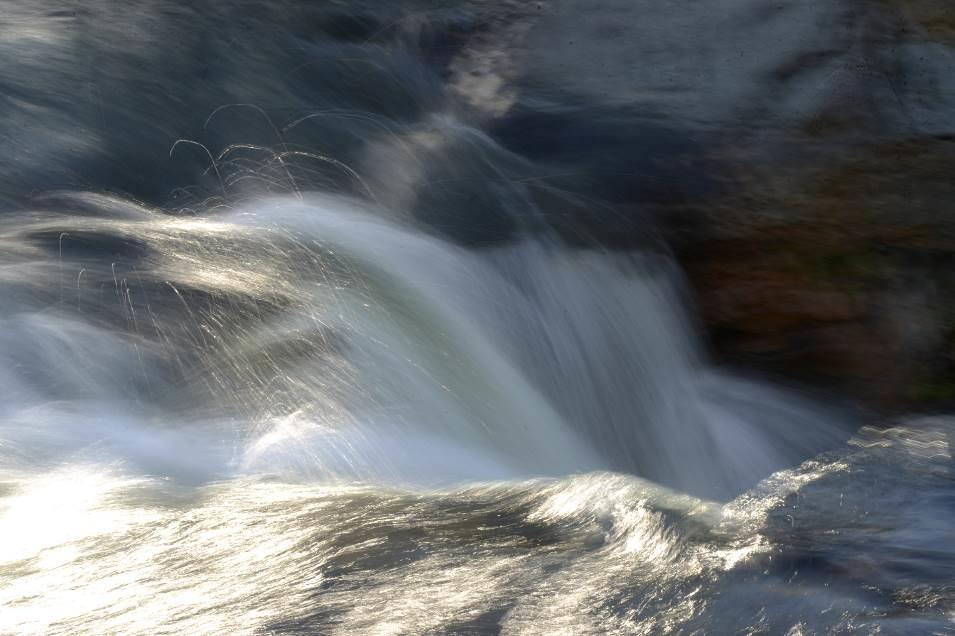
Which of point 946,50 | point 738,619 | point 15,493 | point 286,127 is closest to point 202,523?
point 15,493

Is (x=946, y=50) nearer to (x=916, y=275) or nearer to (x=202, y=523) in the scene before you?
(x=916, y=275)

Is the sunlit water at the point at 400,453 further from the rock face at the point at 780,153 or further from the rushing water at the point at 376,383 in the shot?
the rock face at the point at 780,153

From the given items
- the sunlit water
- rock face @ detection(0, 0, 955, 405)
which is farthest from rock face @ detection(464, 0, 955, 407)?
the sunlit water

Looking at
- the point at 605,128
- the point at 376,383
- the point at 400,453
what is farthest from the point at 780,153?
the point at 400,453

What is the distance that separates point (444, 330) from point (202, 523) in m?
1.58

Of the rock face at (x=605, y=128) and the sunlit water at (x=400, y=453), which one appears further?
the rock face at (x=605, y=128)

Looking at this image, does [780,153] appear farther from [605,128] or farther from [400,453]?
[400,453]

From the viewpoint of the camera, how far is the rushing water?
7.34ft

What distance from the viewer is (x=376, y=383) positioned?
3625mm

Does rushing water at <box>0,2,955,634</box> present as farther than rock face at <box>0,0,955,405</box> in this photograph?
No

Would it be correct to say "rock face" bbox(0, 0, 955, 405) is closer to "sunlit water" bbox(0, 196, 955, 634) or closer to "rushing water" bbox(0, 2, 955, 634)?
"rushing water" bbox(0, 2, 955, 634)

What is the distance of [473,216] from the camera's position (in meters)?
4.82

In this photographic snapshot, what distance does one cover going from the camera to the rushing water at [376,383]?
2238 mm

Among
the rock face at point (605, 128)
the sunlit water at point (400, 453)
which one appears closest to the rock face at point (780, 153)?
the rock face at point (605, 128)
